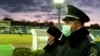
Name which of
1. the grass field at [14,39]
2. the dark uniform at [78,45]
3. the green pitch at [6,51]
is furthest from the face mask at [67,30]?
the grass field at [14,39]

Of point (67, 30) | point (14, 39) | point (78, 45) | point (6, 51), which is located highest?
point (67, 30)

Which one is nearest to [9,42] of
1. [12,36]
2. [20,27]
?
[12,36]

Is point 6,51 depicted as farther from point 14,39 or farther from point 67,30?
point 67,30

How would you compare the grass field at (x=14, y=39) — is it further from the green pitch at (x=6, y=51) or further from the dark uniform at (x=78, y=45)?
the dark uniform at (x=78, y=45)

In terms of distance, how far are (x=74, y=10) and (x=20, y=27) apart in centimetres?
2106

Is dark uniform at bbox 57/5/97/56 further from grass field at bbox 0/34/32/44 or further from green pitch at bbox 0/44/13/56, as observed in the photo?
grass field at bbox 0/34/32/44

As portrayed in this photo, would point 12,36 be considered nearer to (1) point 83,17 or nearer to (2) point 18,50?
(2) point 18,50

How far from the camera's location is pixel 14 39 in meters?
30.2

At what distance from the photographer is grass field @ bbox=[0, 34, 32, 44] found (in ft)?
94.1

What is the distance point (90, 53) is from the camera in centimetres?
387

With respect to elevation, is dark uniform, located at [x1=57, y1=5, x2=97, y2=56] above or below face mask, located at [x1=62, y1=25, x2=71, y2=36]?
below

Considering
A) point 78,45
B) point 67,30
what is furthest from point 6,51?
point 78,45

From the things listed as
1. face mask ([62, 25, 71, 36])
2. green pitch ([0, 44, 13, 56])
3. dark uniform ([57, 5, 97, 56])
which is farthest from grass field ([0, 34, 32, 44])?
dark uniform ([57, 5, 97, 56])

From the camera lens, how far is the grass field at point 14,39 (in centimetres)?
2867
